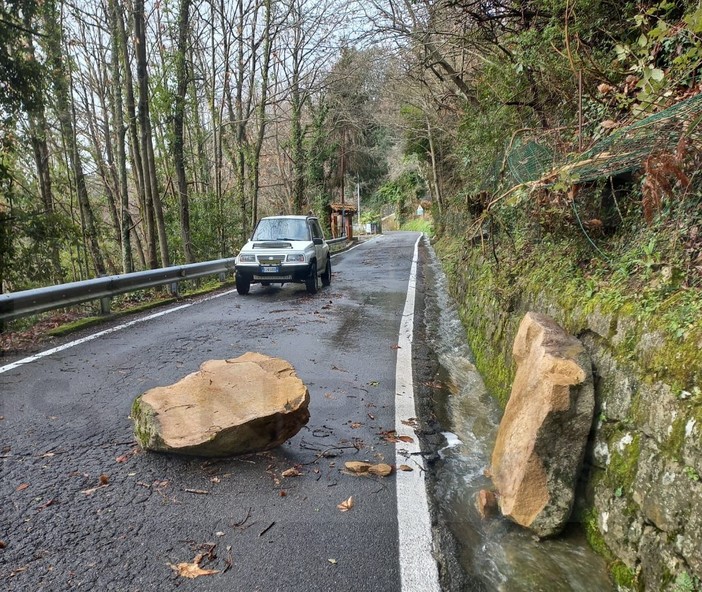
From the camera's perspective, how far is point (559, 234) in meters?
5.39

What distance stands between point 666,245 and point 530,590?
2.69 m

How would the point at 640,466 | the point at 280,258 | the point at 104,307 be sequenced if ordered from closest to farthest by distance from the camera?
the point at 640,466 < the point at 104,307 < the point at 280,258

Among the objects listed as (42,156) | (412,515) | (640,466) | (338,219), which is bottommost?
(412,515)

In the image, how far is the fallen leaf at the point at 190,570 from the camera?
2332 mm

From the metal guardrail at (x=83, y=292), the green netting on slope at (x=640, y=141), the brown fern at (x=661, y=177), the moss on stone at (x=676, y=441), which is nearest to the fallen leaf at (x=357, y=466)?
the moss on stone at (x=676, y=441)

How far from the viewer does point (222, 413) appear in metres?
3.57

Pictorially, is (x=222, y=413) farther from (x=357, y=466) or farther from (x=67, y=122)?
(x=67, y=122)

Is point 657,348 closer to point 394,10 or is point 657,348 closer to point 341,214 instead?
point 394,10

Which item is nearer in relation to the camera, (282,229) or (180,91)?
(282,229)

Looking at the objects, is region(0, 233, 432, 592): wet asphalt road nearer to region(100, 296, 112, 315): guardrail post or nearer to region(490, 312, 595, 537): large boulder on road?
region(490, 312, 595, 537): large boulder on road

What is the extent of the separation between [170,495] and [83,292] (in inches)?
241

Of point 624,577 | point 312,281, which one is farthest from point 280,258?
point 624,577

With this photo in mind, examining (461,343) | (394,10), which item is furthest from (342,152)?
(461,343)

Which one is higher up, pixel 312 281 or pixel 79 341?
pixel 312 281
